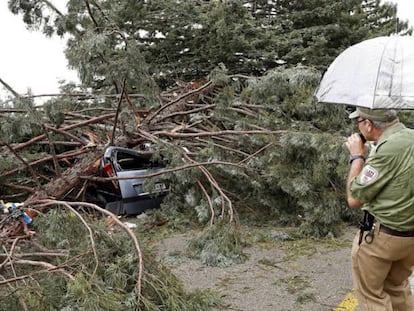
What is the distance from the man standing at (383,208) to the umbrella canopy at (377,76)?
0.23 feet

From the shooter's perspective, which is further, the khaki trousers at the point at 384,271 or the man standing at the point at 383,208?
the khaki trousers at the point at 384,271

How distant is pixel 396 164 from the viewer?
2.27 metres

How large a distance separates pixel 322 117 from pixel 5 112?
3.76 metres

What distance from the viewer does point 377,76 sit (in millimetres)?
2531

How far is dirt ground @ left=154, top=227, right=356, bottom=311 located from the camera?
12.0 ft

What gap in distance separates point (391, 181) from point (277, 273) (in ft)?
7.25

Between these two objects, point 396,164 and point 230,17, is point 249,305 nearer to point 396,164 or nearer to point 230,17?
point 396,164

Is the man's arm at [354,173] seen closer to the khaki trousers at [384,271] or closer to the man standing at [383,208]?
the man standing at [383,208]

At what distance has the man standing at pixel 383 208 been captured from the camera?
7.48 ft

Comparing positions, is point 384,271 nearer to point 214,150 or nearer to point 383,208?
point 383,208

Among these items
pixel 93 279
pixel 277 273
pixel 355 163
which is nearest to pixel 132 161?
pixel 277 273

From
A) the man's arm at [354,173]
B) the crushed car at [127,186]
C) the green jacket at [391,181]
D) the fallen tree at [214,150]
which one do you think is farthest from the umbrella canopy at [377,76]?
the crushed car at [127,186]

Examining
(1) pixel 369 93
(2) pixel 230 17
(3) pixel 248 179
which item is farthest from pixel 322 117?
(2) pixel 230 17

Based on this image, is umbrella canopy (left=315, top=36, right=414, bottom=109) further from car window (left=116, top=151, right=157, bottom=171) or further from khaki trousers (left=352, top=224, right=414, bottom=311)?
car window (left=116, top=151, right=157, bottom=171)
